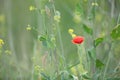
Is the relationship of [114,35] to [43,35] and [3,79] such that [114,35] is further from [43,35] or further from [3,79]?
[3,79]

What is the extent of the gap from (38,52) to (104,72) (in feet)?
1.63

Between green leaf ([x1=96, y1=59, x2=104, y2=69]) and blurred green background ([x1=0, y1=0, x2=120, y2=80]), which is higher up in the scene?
blurred green background ([x1=0, y1=0, x2=120, y2=80])

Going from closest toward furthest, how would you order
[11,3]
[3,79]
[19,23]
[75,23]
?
[3,79] < [75,23] < [19,23] < [11,3]

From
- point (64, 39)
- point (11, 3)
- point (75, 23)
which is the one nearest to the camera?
point (64, 39)

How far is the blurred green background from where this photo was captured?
250cm

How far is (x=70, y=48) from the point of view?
2896 millimetres

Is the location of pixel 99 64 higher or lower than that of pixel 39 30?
lower

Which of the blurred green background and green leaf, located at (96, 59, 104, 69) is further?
the blurred green background

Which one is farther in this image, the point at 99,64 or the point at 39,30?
the point at 39,30

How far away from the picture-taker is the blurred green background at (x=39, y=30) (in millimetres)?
2499

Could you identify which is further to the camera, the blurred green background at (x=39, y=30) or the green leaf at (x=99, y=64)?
the blurred green background at (x=39, y=30)

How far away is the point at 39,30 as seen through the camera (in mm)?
2760

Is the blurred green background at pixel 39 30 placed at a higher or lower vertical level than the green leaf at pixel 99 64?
higher

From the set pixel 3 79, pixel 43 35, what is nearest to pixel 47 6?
pixel 43 35
